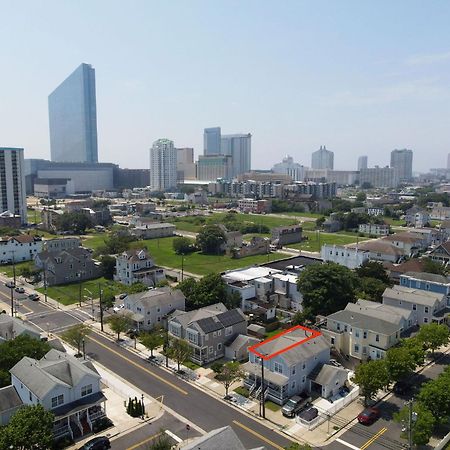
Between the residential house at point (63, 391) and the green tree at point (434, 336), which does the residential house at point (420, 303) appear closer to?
the green tree at point (434, 336)

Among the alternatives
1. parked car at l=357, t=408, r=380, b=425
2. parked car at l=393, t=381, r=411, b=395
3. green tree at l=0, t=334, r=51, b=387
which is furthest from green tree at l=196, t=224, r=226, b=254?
parked car at l=357, t=408, r=380, b=425

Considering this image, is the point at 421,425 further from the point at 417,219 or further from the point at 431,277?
the point at 417,219

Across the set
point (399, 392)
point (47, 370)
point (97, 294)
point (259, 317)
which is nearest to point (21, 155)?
point (97, 294)

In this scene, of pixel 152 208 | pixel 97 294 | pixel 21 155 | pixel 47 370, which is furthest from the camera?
pixel 152 208

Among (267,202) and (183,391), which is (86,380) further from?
(267,202)

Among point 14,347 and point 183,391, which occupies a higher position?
point 14,347

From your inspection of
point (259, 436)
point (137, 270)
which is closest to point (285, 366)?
point (259, 436)
